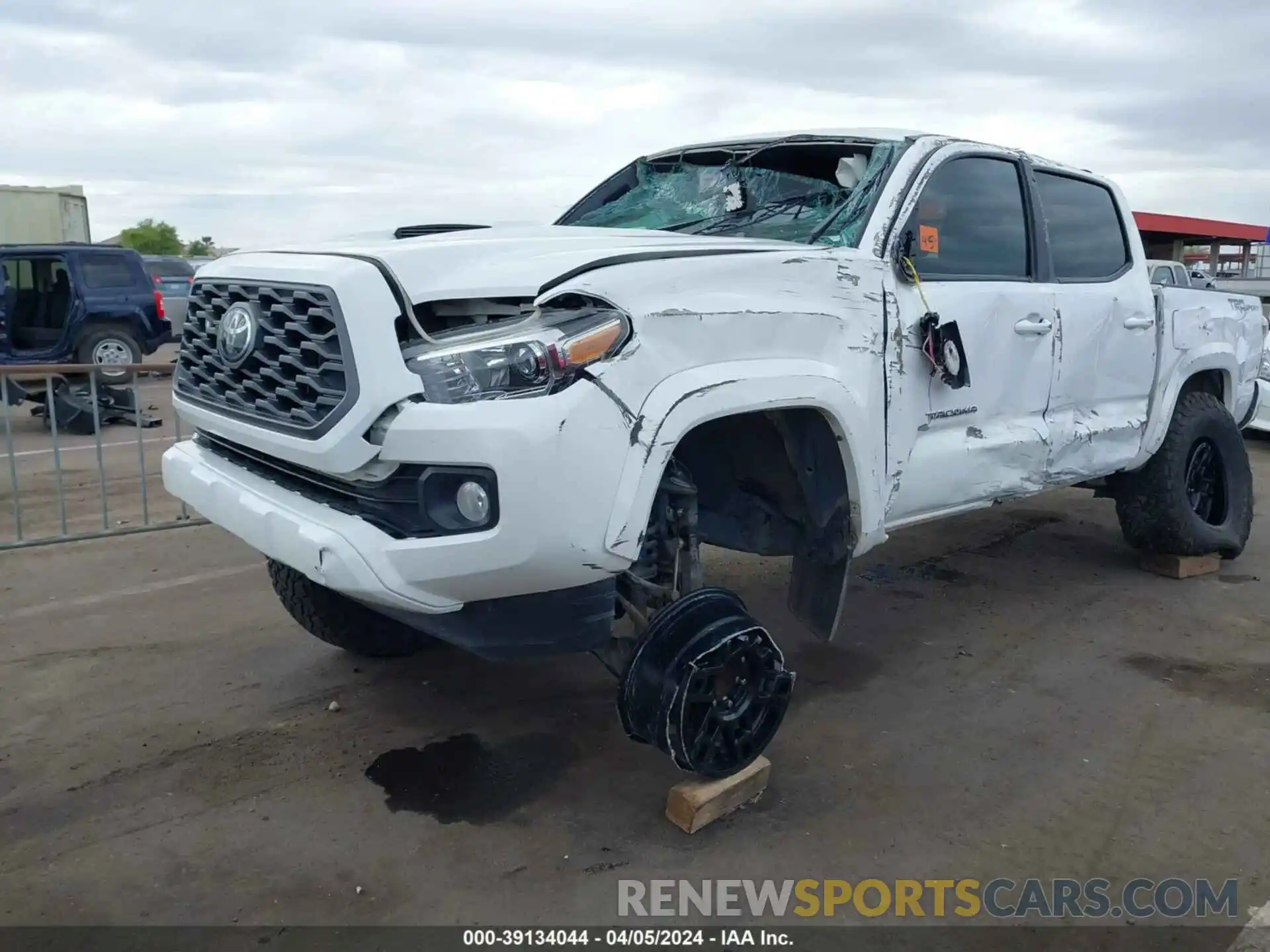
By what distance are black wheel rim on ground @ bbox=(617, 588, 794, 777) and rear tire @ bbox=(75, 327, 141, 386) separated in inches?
454

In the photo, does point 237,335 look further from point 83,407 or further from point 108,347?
point 108,347

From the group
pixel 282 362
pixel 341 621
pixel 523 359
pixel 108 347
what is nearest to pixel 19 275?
pixel 108 347

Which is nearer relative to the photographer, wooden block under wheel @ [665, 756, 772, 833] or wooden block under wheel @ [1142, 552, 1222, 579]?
wooden block under wheel @ [665, 756, 772, 833]

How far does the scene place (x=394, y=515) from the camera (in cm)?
260

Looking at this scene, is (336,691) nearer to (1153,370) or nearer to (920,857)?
(920,857)

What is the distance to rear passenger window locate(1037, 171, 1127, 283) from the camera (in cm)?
448

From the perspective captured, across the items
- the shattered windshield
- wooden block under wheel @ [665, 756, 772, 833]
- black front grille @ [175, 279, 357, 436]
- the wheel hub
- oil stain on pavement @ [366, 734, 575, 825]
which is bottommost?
oil stain on pavement @ [366, 734, 575, 825]

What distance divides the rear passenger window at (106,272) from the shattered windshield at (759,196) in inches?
410

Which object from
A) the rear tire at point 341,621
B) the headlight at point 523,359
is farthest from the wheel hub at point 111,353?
the headlight at point 523,359

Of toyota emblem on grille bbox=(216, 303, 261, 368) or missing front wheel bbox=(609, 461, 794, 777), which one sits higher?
toyota emblem on grille bbox=(216, 303, 261, 368)

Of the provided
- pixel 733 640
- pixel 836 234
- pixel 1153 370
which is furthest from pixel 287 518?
pixel 1153 370

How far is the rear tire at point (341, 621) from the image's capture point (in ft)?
12.5

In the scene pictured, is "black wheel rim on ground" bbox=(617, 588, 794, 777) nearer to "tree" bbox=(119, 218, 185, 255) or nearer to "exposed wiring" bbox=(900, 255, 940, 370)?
"exposed wiring" bbox=(900, 255, 940, 370)

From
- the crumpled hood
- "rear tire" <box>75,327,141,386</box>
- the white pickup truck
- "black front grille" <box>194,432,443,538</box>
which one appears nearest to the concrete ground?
the white pickup truck
